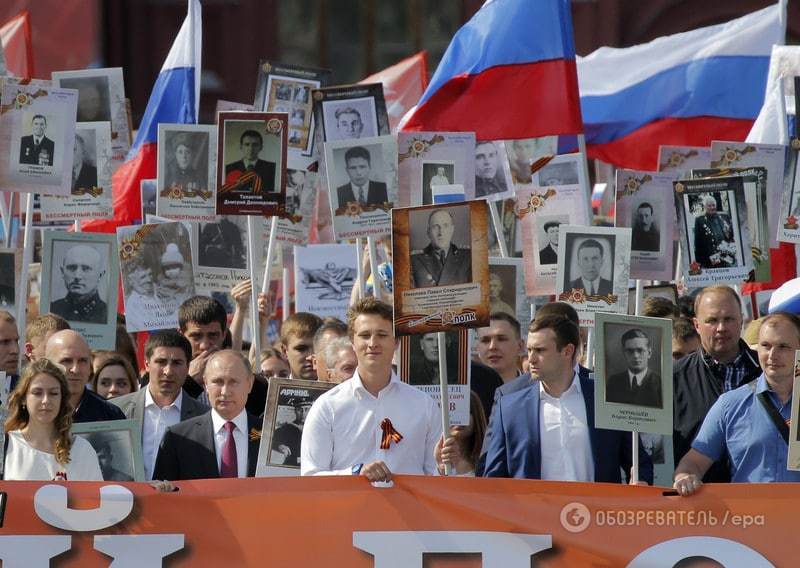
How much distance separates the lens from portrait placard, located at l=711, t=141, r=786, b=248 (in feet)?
31.9

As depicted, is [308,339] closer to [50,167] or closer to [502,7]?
[50,167]

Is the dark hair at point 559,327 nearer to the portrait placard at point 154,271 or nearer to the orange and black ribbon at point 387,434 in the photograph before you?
the orange and black ribbon at point 387,434

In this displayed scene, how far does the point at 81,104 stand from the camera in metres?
10.8

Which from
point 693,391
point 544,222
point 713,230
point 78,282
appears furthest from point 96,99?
point 693,391

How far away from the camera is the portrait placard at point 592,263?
8.60m

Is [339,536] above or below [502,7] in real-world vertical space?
below

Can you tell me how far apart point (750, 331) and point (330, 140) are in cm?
242

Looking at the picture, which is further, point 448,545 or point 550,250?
point 550,250

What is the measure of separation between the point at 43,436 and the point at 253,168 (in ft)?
7.85

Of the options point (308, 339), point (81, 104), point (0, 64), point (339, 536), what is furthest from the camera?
point (81, 104)

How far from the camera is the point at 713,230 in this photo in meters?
9.07

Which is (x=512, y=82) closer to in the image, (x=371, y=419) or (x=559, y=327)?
(x=559, y=327)

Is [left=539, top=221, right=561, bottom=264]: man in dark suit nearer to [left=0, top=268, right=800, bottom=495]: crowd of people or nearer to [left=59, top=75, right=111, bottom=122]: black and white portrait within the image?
[left=0, top=268, right=800, bottom=495]: crowd of people

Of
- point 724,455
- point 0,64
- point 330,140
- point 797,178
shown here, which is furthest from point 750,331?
point 0,64
